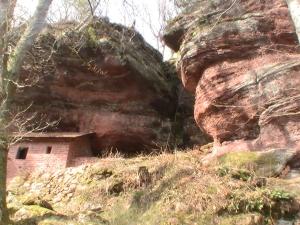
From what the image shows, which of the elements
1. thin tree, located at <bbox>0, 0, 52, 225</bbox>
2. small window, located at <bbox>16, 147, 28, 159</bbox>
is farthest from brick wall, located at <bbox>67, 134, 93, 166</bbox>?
thin tree, located at <bbox>0, 0, 52, 225</bbox>

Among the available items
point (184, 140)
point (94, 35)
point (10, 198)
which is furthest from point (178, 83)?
point (10, 198)

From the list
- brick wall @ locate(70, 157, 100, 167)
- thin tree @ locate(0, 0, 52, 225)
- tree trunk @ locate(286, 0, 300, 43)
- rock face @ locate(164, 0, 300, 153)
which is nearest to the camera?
tree trunk @ locate(286, 0, 300, 43)

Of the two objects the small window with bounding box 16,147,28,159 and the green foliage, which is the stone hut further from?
the green foliage

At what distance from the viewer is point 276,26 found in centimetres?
1182

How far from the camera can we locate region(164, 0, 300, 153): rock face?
412 inches

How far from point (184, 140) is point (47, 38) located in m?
7.59

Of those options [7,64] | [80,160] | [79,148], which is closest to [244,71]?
[7,64]

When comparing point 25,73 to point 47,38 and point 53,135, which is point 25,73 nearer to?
point 47,38

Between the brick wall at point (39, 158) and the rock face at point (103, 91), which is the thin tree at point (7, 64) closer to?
the brick wall at point (39, 158)

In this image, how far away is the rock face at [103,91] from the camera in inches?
645

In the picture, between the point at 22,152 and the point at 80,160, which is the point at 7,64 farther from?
the point at 22,152

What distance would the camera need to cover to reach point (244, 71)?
1156 centimetres

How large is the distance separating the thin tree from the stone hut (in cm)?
534

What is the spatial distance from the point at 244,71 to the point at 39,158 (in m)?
8.53
